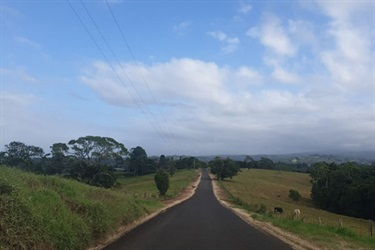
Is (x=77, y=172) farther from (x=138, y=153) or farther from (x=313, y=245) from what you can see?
(x=138, y=153)

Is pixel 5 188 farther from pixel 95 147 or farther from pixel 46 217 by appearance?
pixel 95 147

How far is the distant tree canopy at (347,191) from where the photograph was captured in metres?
70.2

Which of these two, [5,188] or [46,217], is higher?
[5,188]

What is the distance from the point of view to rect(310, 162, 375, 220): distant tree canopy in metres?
70.2

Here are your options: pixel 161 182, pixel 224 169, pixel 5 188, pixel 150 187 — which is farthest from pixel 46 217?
pixel 224 169

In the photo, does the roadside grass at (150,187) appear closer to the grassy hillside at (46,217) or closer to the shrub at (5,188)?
the grassy hillside at (46,217)

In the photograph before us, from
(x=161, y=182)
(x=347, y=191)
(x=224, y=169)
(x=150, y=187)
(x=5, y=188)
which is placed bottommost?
(x=150, y=187)

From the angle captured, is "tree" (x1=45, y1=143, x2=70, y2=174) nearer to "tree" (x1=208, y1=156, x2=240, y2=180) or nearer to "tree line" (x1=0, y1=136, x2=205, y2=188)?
"tree line" (x1=0, y1=136, x2=205, y2=188)

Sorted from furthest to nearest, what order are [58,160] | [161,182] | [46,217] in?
[58,160], [161,182], [46,217]

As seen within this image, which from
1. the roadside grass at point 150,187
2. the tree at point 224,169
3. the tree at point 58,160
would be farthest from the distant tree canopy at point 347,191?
the tree at point 58,160

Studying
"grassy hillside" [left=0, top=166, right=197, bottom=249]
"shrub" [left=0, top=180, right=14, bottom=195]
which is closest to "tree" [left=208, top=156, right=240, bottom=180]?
"grassy hillside" [left=0, top=166, right=197, bottom=249]

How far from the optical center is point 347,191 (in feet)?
248

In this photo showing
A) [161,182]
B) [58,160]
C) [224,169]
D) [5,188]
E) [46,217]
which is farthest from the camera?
[224,169]

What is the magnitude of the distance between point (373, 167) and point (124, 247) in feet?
286
